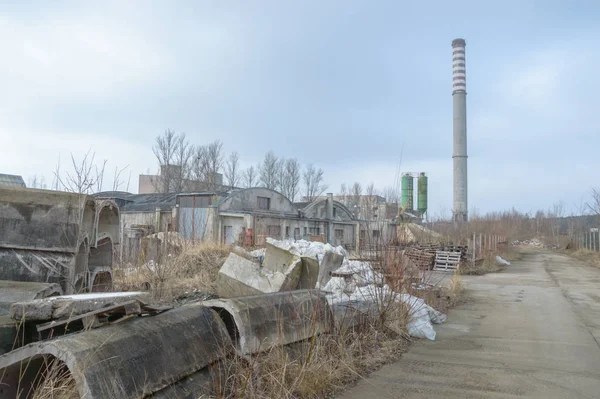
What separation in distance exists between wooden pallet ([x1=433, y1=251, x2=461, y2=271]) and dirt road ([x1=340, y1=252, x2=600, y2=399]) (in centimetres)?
1201

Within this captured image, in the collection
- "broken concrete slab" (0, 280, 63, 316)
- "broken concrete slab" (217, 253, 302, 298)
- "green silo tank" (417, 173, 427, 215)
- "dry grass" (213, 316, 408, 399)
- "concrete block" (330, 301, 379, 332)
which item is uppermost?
"green silo tank" (417, 173, 427, 215)

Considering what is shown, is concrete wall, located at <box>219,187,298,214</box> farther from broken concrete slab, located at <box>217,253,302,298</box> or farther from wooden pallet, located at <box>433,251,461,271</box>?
broken concrete slab, located at <box>217,253,302,298</box>

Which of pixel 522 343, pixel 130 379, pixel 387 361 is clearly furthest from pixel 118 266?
pixel 522 343

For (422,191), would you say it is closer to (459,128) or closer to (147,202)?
(459,128)

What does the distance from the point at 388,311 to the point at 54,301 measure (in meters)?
4.75

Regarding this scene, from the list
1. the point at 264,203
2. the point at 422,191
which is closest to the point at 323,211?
the point at 264,203

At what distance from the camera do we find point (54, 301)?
3.67 meters

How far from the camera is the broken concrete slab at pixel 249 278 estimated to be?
27.8 ft

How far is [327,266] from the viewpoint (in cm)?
975

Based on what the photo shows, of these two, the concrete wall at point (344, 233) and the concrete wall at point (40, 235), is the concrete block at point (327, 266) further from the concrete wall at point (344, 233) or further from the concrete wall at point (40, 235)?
the concrete wall at point (344, 233)

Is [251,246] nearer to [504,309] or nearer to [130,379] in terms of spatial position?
[504,309]

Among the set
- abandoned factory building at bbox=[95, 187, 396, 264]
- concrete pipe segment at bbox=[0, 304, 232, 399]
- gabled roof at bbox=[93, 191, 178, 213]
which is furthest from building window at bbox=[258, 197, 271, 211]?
concrete pipe segment at bbox=[0, 304, 232, 399]

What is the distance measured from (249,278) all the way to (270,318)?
3.69 m

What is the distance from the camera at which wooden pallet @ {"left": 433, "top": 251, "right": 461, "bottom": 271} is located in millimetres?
23156
